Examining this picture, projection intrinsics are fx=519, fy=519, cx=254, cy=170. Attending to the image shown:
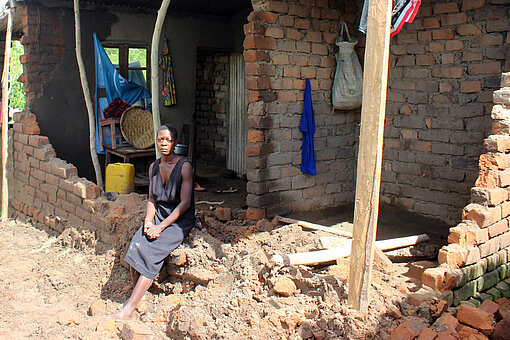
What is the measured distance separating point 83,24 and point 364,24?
472cm

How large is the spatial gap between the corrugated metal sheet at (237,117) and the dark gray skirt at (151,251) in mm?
4767

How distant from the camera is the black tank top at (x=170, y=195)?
4.64 meters

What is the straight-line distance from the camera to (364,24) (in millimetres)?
4750

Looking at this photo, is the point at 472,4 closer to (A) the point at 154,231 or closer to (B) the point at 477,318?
(B) the point at 477,318

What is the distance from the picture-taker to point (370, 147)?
3506 mm

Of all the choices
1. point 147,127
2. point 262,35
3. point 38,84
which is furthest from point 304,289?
point 38,84

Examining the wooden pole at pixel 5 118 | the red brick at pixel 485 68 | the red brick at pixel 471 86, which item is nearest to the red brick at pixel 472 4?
the red brick at pixel 485 68

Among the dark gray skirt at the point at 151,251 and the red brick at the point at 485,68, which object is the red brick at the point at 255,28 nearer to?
the red brick at the point at 485,68

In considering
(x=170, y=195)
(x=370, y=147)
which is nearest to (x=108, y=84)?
(x=170, y=195)

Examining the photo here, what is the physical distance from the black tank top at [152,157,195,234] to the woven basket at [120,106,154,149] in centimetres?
307

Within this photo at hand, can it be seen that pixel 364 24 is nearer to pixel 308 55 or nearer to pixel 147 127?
pixel 308 55

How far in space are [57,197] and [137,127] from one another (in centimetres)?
175

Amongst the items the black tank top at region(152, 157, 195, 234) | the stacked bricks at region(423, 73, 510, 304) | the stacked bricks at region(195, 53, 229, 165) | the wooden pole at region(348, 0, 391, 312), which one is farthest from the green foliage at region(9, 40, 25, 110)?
the stacked bricks at region(423, 73, 510, 304)

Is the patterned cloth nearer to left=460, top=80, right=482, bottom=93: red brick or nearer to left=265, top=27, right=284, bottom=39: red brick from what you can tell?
left=265, top=27, right=284, bottom=39: red brick
